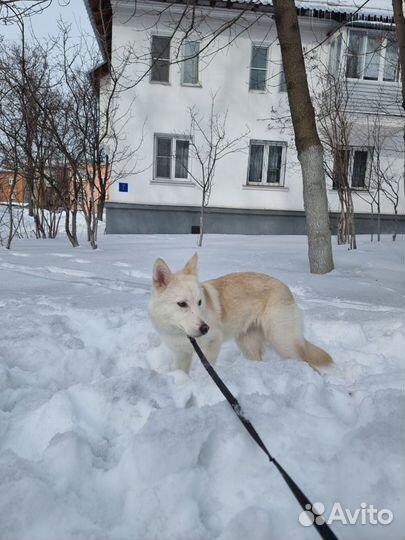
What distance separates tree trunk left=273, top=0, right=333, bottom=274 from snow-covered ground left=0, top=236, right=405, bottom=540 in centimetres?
236

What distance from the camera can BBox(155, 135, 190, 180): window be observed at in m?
15.4

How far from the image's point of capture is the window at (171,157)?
15.4 m

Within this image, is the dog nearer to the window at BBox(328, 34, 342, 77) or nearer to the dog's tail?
the dog's tail

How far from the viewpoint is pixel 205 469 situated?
166 centimetres

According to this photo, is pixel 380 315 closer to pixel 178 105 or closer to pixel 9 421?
pixel 9 421

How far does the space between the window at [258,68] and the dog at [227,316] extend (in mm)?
14271

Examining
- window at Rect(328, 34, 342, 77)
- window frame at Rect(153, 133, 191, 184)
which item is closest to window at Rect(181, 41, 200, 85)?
window frame at Rect(153, 133, 191, 184)

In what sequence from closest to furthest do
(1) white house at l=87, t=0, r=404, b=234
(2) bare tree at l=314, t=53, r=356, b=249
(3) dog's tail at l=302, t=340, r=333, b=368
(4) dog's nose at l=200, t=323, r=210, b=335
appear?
(4) dog's nose at l=200, t=323, r=210, b=335, (3) dog's tail at l=302, t=340, r=333, b=368, (2) bare tree at l=314, t=53, r=356, b=249, (1) white house at l=87, t=0, r=404, b=234

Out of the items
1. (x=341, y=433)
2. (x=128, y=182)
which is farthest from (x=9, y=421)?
(x=128, y=182)

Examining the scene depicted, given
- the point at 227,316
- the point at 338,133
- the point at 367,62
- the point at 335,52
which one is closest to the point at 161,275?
the point at 227,316

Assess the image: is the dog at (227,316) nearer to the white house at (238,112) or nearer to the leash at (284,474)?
the leash at (284,474)

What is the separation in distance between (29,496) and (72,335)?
6.49 feet

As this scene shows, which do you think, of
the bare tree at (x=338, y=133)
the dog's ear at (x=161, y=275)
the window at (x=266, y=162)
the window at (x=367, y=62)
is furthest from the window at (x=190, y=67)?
the dog's ear at (x=161, y=275)

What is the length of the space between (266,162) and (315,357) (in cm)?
1409
